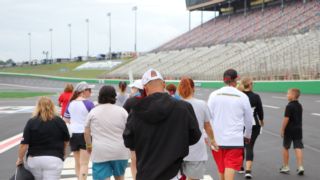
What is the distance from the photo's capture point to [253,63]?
44156 millimetres

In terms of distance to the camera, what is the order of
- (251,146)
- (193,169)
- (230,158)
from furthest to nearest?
(251,146) → (230,158) → (193,169)

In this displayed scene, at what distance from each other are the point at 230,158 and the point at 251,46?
145ft

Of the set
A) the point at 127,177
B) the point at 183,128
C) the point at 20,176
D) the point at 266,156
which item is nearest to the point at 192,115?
the point at 183,128

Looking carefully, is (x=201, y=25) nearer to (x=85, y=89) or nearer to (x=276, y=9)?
(x=276, y=9)

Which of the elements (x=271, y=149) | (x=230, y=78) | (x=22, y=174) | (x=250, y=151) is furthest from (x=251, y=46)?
(x=22, y=174)

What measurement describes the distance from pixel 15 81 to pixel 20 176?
271 feet

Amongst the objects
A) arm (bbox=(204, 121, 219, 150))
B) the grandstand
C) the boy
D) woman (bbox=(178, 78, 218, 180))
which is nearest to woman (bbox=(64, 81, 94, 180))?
woman (bbox=(178, 78, 218, 180))

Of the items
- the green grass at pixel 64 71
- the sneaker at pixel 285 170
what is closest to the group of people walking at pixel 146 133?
the sneaker at pixel 285 170

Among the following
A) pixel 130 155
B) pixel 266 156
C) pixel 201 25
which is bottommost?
pixel 266 156

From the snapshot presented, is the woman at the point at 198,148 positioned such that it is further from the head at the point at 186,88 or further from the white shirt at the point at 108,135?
the white shirt at the point at 108,135

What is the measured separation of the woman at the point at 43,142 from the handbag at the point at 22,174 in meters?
0.05

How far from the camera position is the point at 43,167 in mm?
5852

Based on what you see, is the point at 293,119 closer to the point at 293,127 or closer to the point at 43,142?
the point at 293,127

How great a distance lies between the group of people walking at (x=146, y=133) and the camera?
4070mm
